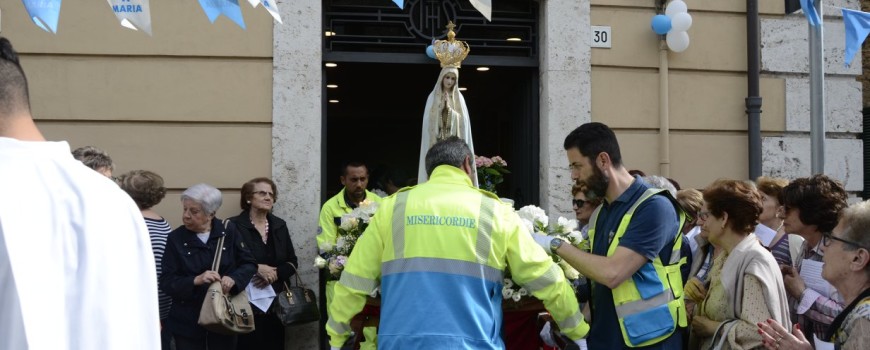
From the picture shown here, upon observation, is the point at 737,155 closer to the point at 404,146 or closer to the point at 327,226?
the point at 327,226

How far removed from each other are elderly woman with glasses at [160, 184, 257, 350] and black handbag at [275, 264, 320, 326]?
23.8 inches

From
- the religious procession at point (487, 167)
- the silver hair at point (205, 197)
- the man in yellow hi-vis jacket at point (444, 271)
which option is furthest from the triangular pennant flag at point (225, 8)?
the man in yellow hi-vis jacket at point (444, 271)

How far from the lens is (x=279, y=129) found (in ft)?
28.9

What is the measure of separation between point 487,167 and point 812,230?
3.66 metres

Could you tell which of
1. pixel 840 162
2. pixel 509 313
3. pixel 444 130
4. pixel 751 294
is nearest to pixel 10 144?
pixel 751 294

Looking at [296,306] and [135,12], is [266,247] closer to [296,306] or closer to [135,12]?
[296,306]

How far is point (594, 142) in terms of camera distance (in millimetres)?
4906

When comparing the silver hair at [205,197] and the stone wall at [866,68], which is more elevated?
the stone wall at [866,68]

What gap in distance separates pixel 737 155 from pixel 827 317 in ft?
15.6

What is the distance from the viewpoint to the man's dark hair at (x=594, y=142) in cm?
491

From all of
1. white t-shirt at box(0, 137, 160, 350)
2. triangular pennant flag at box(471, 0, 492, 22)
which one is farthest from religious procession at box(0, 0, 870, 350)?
white t-shirt at box(0, 137, 160, 350)

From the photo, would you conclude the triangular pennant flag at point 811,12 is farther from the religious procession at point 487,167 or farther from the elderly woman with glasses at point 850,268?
the elderly woman with glasses at point 850,268

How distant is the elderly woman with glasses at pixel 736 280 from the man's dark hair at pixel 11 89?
354 centimetres

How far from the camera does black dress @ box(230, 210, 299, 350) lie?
8.16 m
